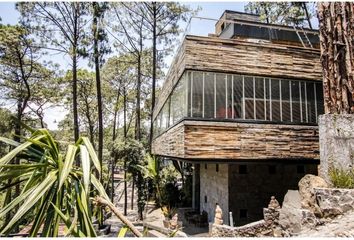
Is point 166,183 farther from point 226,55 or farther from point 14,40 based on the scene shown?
point 14,40

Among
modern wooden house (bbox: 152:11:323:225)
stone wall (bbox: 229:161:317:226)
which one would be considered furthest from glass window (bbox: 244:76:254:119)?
→ stone wall (bbox: 229:161:317:226)

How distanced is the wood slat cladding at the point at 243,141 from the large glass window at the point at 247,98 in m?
0.32

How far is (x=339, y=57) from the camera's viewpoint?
23.7 ft

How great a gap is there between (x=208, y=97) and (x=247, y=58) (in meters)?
1.91

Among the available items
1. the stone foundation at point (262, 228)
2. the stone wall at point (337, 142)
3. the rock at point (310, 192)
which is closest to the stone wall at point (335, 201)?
the rock at point (310, 192)

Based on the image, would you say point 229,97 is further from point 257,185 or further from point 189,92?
point 257,185

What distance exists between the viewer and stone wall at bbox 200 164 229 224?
35.9 feet

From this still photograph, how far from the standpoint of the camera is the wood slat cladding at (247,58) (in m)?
8.40

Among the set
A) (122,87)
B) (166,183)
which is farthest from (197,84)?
(122,87)

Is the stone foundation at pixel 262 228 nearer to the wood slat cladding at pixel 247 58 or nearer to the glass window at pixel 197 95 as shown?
the glass window at pixel 197 95

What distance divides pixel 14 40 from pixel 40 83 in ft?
14.3

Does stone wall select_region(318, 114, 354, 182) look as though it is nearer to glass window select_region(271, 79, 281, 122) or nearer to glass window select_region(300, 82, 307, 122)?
glass window select_region(271, 79, 281, 122)

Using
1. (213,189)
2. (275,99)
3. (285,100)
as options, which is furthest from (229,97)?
(213,189)

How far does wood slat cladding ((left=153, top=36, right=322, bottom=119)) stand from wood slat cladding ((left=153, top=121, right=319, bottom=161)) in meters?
1.71
